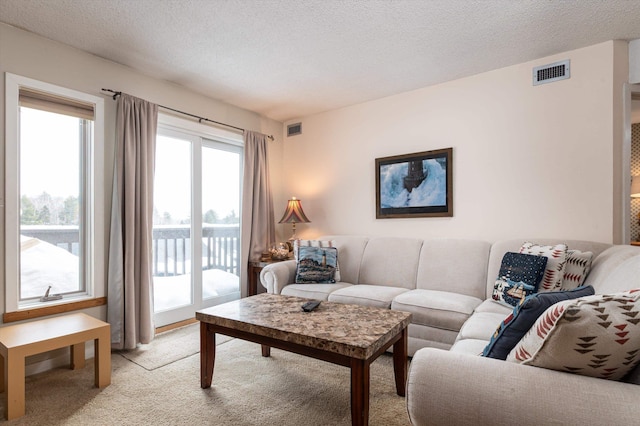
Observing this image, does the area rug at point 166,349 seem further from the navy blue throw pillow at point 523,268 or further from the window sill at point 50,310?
the navy blue throw pillow at point 523,268

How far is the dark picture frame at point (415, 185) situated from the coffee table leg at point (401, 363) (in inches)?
66.8

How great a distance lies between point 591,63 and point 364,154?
2131 mm

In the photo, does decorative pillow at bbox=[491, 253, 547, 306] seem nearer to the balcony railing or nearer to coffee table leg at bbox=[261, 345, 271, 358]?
coffee table leg at bbox=[261, 345, 271, 358]

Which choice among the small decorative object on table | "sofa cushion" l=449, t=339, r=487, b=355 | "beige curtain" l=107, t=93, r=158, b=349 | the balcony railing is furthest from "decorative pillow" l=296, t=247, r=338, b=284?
"sofa cushion" l=449, t=339, r=487, b=355

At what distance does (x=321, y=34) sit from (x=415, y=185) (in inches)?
70.1

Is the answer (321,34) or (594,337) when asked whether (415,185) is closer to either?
(321,34)

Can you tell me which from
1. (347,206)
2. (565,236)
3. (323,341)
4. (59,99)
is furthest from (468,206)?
(59,99)

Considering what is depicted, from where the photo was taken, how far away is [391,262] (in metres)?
3.29

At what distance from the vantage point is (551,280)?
227 centimetres

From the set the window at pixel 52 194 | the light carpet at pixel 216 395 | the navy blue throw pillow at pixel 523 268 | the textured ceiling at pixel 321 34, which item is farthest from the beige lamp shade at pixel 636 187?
the window at pixel 52 194

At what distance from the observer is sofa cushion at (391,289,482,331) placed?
7.68 ft

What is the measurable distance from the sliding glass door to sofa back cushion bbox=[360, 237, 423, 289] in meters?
1.60

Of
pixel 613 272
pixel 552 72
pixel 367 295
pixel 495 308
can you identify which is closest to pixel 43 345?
pixel 367 295

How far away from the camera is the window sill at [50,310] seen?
2.32 metres
